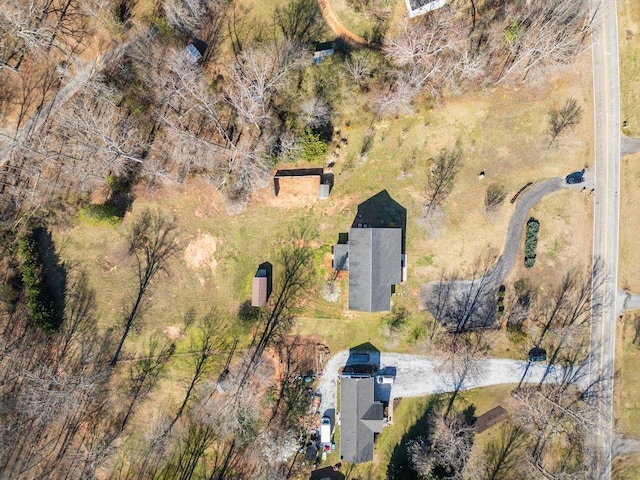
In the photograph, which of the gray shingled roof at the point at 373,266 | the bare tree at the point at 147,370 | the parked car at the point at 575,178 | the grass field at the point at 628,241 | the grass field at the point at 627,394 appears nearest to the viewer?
the gray shingled roof at the point at 373,266

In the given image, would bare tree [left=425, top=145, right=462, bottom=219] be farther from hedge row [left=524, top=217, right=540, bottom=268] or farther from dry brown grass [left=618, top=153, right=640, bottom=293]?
dry brown grass [left=618, top=153, right=640, bottom=293]

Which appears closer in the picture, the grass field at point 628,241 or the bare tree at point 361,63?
the bare tree at point 361,63

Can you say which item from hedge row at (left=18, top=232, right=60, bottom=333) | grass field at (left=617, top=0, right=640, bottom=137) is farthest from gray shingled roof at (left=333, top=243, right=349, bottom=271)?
grass field at (left=617, top=0, right=640, bottom=137)

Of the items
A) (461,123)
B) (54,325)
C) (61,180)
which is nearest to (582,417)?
(461,123)

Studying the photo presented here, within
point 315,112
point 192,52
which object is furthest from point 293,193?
point 192,52

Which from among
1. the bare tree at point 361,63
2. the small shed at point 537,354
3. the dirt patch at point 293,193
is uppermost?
the bare tree at point 361,63

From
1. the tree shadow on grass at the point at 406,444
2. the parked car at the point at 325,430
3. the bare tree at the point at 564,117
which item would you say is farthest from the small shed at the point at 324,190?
the tree shadow on grass at the point at 406,444

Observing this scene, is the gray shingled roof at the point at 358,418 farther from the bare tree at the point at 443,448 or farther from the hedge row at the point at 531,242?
the hedge row at the point at 531,242

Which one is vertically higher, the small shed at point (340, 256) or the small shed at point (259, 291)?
the small shed at point (340, 256)
